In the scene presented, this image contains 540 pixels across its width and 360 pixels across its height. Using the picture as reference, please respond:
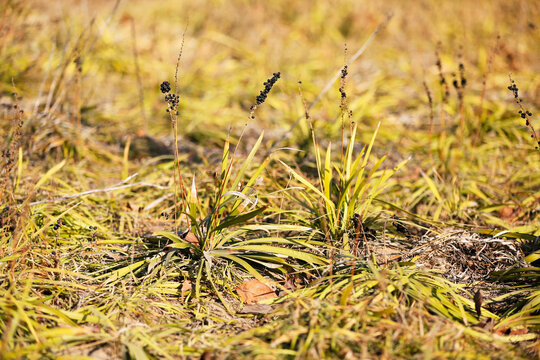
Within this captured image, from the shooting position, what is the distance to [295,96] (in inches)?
187

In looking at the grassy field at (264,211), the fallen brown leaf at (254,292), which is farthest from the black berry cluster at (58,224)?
the fallen brown leaf at (254,292)

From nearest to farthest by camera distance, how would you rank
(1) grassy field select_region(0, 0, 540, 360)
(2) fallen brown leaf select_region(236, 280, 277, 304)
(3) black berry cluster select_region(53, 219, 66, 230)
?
(1) grassy field select_region(0, 0, 540, 360), (2) fallen brown leaf select_region(236, 280, 277, 304), (3) black berry cluster select_region(53, 219, 66, 230)

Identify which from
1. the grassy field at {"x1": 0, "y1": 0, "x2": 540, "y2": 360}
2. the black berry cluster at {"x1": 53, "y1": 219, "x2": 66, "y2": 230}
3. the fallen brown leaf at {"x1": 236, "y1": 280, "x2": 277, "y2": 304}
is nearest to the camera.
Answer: the grassy field at {"x1": 0, "y1": 0, "x2": 540, "y2": 360}

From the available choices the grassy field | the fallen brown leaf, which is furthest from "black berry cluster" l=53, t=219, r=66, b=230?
the fallen brown leaf

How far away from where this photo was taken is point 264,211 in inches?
89.6

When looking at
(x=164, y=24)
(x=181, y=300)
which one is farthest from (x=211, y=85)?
(x=181, y=300)

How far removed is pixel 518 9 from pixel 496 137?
3.27 meters

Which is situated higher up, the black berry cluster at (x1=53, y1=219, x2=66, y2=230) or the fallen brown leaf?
the black berry cluster at (x1=53, y1=219, x2=66, y2=230)

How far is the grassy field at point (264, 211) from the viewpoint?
1774 mm

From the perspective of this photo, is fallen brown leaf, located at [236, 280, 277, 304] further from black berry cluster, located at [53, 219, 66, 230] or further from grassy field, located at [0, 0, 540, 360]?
black berry cluster, located at [53, 219, 66, 230]

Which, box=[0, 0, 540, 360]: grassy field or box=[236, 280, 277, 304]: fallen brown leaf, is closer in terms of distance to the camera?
box=[0, 0, 540, 360]: grassy field

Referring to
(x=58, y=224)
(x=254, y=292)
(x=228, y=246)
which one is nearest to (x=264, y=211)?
(x=228, y=246)

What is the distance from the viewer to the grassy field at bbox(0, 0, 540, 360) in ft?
5.82

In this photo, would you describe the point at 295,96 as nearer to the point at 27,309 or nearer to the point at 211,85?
the point at 211,85
